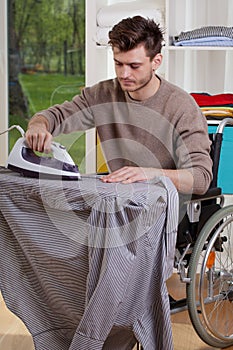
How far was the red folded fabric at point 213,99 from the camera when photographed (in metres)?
3.35

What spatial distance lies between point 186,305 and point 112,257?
2.28ft

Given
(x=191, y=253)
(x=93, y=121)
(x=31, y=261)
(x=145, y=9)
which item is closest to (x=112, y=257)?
(x=31, y=261)

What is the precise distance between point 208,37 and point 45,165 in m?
1.30

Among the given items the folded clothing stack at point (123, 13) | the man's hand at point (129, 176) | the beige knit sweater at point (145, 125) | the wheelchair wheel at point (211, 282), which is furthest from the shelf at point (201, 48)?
the man's hand at point (129, 176)

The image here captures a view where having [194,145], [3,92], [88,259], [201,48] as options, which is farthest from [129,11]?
[88,259]

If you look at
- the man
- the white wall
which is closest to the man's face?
the man

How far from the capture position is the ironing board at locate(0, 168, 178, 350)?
2107 millimetres

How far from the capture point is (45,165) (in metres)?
2.33

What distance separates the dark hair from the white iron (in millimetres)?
410

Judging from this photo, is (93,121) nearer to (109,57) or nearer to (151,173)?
(151,173)

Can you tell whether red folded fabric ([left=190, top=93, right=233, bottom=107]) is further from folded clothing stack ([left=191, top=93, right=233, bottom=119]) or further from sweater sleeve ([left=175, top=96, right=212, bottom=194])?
sweater sleeve ([left=175, top=96, right=212, bottom=194])

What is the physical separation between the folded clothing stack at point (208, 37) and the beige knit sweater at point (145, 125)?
0.71 m

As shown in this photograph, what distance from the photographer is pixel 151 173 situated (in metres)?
2.37

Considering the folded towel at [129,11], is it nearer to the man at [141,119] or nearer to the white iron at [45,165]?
the man at [141,119]
